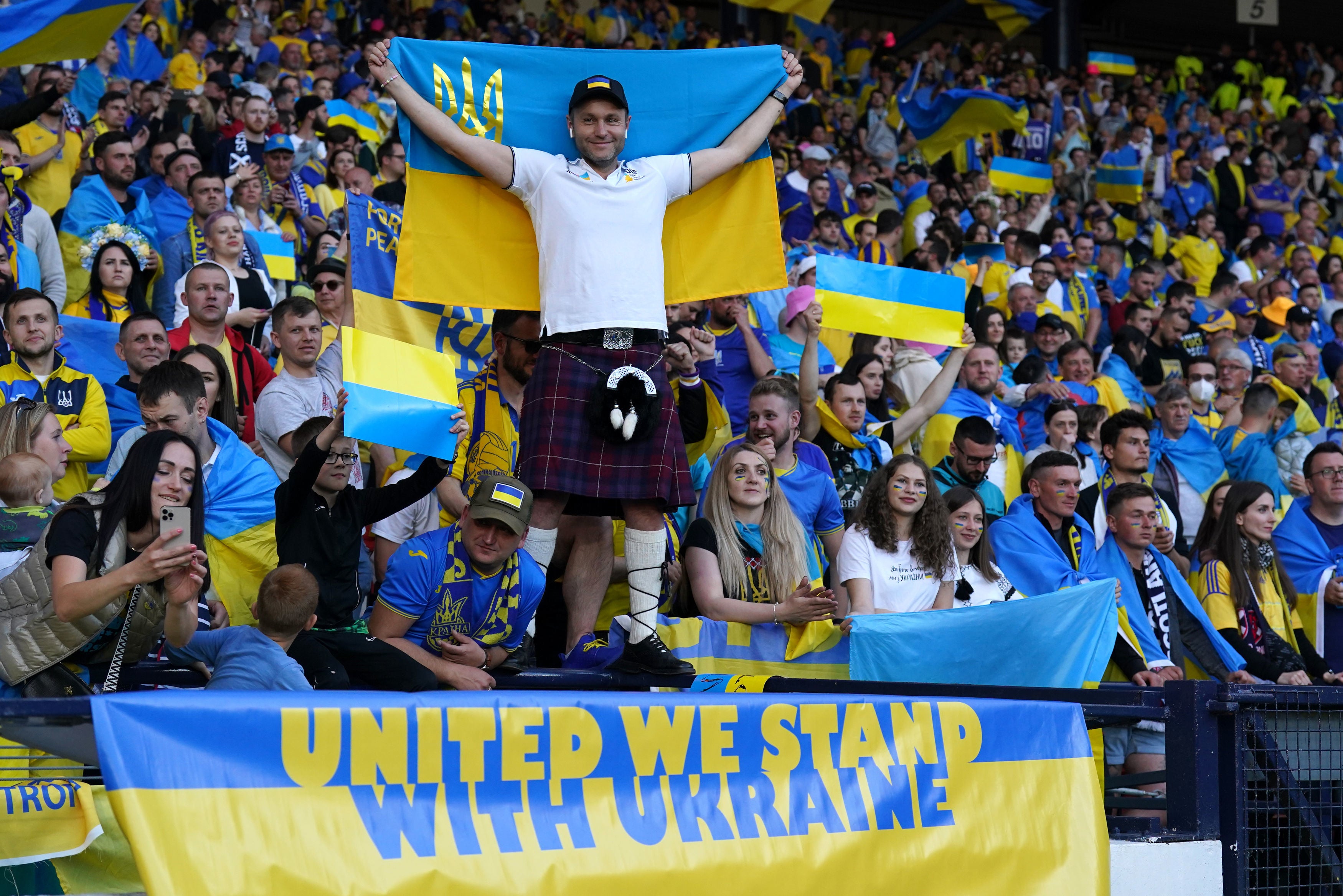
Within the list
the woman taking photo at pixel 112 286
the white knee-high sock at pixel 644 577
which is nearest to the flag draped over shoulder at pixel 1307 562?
the white knee-high sock at pixel 644 577

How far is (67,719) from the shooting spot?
110 inches

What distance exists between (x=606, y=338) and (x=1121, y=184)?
12289 mm

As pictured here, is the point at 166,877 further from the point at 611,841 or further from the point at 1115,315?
the point at 1115,315

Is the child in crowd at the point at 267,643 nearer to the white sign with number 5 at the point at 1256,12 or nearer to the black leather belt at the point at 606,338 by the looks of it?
the black leather belt at the point at 606,338

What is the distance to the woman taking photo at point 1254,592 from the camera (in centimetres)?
636

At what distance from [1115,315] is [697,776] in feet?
31.1

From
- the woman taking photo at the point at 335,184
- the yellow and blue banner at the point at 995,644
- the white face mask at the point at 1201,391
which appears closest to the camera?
the yellow and blue banner at the point at 995,644

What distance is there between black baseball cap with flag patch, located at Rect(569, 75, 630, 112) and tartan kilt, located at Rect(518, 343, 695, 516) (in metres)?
0.81

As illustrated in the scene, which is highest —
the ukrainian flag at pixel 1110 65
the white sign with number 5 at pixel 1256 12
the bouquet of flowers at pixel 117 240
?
the white sign with number 5 at pixel 1256 12

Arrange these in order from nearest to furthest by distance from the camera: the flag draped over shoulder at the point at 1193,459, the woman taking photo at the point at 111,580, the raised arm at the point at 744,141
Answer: the woman taking photo at the point at 111,580 → the raised arm at the point at 744,141 → the flag draped over shoulder at the point at 1193,459

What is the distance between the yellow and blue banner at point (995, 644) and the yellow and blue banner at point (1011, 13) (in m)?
13.7

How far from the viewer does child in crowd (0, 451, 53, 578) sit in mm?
4160

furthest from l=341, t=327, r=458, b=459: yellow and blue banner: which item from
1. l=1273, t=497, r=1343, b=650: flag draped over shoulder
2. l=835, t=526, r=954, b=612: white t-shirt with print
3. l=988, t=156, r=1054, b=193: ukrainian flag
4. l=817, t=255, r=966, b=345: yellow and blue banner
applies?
l=988, t=156, r=1054, b=193: ukrainian flag

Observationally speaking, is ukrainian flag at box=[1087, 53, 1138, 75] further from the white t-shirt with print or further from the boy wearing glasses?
the boy wearing glasses
